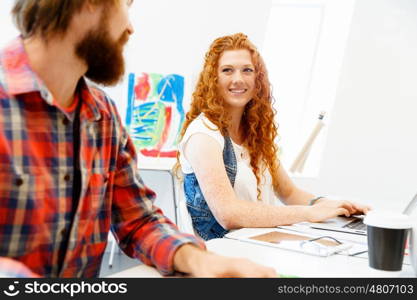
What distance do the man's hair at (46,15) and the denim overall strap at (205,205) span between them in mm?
860

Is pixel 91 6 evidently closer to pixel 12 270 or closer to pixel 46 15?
pixel 46 15

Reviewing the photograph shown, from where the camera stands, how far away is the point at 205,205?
1705 millimetres

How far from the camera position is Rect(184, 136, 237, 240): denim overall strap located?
1702 mm

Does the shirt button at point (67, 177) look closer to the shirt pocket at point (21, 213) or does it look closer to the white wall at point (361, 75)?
the shirt pocket at point (21, 213)

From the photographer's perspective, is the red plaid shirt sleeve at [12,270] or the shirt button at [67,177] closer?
the red plaid shirt sleeve at [12,270]

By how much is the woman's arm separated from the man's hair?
74cm

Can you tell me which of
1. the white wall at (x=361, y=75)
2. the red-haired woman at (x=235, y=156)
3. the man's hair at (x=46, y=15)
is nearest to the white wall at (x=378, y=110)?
the white wall at (x=361, y=75)

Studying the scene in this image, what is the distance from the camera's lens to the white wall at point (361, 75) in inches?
120

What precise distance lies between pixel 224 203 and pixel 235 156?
28cm

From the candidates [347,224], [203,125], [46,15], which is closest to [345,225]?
[347,224]

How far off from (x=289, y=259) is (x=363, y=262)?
0.17 m

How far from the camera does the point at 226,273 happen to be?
0.84m

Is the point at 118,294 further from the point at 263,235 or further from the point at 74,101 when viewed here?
the point at 263,235

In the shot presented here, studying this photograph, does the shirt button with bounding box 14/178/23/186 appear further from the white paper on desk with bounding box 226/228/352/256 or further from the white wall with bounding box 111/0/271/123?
the white wall with bounding box 111/0/271/123
